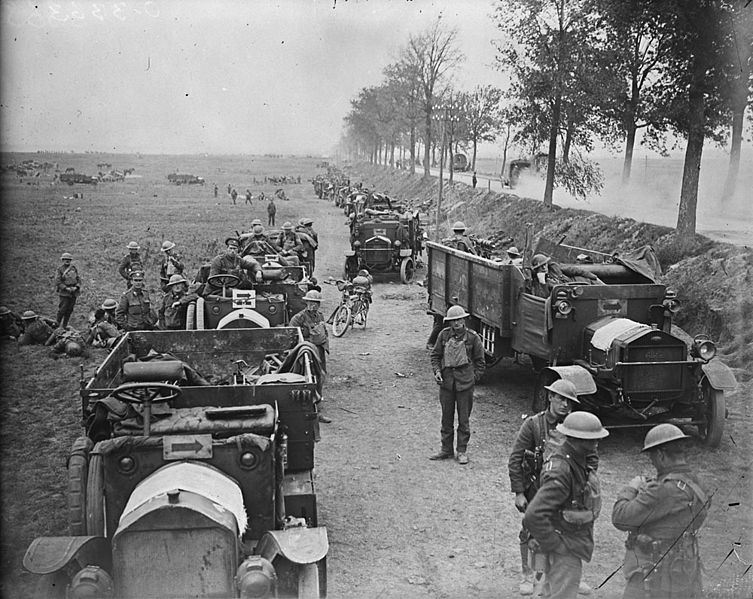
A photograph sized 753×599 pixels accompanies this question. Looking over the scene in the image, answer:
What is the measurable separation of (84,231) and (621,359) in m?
27.0

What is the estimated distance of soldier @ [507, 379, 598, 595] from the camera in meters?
5.17

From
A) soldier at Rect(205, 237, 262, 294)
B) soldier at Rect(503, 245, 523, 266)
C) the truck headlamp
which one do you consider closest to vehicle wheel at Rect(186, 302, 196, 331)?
soldier at Rect(205, 237, 262, 294)

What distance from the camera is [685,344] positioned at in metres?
8.70

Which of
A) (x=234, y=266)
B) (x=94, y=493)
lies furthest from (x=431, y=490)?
(x=234, y=266)

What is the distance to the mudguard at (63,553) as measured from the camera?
4395 mm

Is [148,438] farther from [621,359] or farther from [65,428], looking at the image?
[621,359]

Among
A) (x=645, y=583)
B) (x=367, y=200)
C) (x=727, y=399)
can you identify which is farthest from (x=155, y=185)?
(x=645, y=583)

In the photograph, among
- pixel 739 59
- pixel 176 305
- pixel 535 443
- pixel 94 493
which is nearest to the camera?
pixel 94 493

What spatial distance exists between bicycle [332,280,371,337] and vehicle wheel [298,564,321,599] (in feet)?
33.2

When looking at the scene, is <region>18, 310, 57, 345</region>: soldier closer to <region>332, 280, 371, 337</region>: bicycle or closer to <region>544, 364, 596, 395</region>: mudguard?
<region>332, 280, 371, 337</region>: bicycle

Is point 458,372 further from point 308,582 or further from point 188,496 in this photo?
point 188,496

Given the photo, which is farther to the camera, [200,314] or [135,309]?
[135,309]

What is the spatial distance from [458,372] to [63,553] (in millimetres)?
4754

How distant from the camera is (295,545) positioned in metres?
4.61
